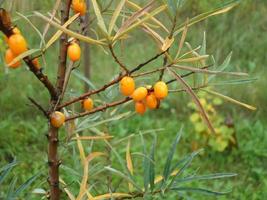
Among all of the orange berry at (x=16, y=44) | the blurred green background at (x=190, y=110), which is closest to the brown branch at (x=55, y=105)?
the orange berry at (x=16, y=44)

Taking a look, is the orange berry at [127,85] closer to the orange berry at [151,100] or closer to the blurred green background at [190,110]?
the orange berry at [151,100]

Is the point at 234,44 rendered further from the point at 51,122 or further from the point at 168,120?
the point at 51,122

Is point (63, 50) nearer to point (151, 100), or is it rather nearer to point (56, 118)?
point (56, 118)

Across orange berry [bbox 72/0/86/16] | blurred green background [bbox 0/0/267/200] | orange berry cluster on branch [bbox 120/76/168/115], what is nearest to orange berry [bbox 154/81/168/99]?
orange berry cluster on branch [bbox 120/76/168/115]

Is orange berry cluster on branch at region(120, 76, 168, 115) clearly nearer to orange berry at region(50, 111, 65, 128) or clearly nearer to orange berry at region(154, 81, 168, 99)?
orange berry at region(154, 81, 168, 99)

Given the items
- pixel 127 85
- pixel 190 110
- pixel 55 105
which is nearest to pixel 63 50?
pixel 55 105

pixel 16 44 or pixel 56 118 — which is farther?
pixel 56 118

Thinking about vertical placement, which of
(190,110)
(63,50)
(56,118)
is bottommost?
(190,110)
